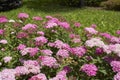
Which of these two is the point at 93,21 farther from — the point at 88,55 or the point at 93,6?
the point at 88,55

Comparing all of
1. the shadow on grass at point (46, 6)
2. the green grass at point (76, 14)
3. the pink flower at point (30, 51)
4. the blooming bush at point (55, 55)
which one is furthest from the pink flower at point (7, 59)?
the shadow on grass at point (46, 6)

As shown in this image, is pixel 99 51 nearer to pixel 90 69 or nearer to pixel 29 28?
pixel 90 69

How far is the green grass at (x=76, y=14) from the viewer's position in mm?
11977

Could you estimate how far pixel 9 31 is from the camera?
584 cm

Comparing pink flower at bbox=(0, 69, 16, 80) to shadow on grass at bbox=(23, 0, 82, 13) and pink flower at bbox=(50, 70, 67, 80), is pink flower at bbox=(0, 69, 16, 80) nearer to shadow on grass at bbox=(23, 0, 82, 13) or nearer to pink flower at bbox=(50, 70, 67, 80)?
pink flower at bbox=(50, 70, 67, 80)

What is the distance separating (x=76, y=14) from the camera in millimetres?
14312

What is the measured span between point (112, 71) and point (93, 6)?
13.8 metres

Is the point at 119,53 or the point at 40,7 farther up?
the point at 119,53

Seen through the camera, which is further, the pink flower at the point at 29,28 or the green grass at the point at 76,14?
the green grass at the point at 76,14

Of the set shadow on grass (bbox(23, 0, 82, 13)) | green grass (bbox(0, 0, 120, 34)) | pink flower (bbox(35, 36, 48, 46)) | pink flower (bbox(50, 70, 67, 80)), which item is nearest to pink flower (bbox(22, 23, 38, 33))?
pink flower (bbox(35, 36, 48, 46))

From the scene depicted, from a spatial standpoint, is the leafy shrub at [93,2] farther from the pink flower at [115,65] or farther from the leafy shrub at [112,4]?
the pink flower at [115,65]

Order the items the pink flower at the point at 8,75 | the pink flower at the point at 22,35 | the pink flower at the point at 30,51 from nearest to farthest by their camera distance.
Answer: the pink flower at the point at 8,75, the pink flower at the point at 30,51, the pink flower at the point at 22,35

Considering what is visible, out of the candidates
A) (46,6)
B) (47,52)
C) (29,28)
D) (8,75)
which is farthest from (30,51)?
(46,6)

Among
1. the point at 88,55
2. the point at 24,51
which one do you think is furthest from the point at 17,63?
the point at 88,55
